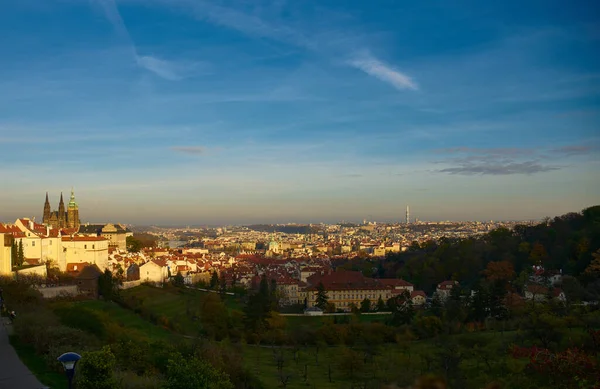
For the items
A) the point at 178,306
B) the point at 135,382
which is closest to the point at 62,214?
the point at 178,306

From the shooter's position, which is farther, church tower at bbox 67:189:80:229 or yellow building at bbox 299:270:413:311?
church tower at bbox 67:189:80:229

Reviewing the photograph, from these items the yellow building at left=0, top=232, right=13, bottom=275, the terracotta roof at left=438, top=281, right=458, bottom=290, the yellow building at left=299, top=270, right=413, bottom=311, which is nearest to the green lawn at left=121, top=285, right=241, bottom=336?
the yellow building at left=0, top=232, right=13, bottom=275

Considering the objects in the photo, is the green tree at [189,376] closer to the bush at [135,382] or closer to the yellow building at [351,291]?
the bush at [135,382]

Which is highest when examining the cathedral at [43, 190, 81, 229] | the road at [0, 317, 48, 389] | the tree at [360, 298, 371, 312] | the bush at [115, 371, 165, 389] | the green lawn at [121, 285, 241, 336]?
the cathedral at [43, 190, 81, 229]

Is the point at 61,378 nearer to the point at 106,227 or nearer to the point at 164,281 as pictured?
the point at 164,281

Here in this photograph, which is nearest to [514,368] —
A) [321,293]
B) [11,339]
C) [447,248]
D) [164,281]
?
[11,339]

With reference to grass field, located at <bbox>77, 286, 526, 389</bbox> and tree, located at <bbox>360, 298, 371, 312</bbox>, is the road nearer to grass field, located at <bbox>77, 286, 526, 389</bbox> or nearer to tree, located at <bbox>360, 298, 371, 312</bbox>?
grass field, located at <bbox>77, 286, 526, 389</bbox>
